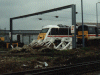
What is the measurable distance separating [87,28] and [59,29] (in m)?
5.19

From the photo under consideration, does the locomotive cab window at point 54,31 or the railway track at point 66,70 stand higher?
the locomotive cab window at point 54,31

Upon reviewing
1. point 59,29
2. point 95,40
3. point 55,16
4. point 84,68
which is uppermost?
point 55,16

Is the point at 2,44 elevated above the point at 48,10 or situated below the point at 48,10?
below

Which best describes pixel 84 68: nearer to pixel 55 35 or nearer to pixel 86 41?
pixel 55 35

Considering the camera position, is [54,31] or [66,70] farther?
[54,31]

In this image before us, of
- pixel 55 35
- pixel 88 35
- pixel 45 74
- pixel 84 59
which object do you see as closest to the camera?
pixel 45 74

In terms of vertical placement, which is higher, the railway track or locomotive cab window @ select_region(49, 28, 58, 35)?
locomotive cab window @ select_region(49, 28, 58, 35)

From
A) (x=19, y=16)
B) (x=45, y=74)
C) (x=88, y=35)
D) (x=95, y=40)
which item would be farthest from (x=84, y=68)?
(x=19, y=16)

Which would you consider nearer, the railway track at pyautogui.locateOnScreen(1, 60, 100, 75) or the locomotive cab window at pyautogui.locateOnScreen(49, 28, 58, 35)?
the railway track at pyautogui.locateOnScreen(1, 60, 100, 75)

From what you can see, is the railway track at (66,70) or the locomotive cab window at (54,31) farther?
the locomotive cab window at (54,31)

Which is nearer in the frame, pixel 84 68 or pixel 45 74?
pixel 45 74

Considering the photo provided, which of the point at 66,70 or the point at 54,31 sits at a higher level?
the point at 54,31

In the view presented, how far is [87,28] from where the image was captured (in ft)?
91.1

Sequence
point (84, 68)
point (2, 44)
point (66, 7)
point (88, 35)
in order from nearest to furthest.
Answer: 1. point (84, 68)
2. point (66, 7)
3. point (88, 35)
4. point (2, 44)
